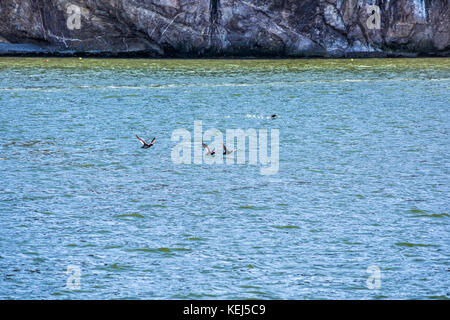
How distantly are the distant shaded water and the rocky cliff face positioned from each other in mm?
24207

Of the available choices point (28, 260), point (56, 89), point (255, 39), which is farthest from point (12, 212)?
point (255, 39)

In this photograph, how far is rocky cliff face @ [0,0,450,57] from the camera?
55.2 metres

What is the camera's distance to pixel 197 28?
5528 cm

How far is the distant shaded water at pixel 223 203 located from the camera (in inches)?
447
